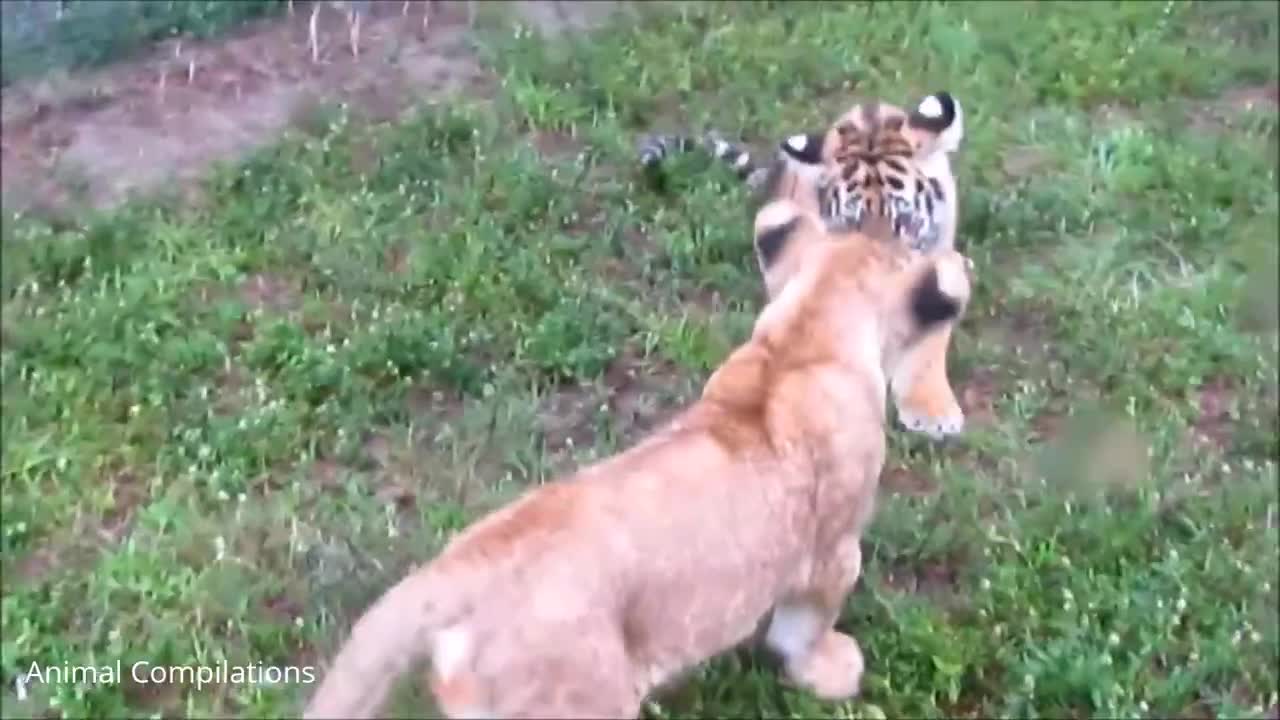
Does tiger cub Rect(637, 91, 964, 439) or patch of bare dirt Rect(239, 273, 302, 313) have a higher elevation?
tiger cub Rect(637, 91, 964, 439)

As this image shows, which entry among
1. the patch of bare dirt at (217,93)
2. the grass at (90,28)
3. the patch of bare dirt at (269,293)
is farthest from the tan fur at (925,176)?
the grass at (90,28)

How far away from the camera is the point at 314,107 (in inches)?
253

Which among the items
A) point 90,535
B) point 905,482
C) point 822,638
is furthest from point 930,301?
point 90,535

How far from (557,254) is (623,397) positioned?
81 centimetres

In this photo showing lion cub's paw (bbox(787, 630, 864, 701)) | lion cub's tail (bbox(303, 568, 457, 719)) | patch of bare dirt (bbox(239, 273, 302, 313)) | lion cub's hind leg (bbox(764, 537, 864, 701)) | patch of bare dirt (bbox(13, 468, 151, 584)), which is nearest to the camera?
lion cub's tail (bbox(303, 568, 457, 719))

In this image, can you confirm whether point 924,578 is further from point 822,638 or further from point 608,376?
point 608,376

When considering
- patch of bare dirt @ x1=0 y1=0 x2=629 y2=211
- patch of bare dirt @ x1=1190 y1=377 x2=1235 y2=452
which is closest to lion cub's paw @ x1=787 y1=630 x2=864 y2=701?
patch of bare dirt @ x1=1190 y1=377 x2=1235 y2=452

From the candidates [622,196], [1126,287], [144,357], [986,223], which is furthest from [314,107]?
[1126,287]

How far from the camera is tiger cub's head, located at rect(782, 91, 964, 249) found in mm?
4832

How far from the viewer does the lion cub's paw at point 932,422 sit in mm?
4804

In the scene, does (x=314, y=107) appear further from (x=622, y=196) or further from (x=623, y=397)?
(x=623, y=397)

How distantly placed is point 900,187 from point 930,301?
121 centimetres

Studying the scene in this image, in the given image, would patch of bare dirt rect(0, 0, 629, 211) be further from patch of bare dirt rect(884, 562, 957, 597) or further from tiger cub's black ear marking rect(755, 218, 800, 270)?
patch of bare dirt rect(884, 562, 957, 597)

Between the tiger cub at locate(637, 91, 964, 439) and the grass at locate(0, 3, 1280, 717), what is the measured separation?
13 centimetres
